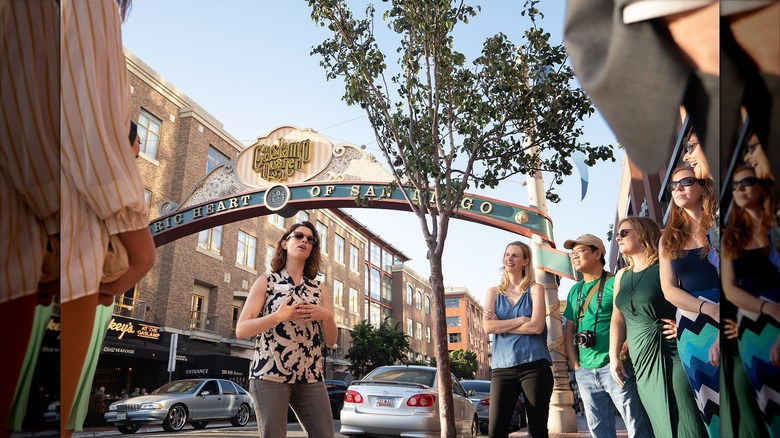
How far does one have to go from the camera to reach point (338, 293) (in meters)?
39.8

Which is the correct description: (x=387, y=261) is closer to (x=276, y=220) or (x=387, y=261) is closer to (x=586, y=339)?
(x=276, y=220)

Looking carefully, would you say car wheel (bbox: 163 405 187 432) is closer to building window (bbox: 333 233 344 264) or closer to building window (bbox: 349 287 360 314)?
building window (bbox: 333 233 344 264)

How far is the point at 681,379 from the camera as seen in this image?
8.86 feet

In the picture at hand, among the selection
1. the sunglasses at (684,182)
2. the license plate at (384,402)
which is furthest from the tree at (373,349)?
the sunglasses at (684,182)

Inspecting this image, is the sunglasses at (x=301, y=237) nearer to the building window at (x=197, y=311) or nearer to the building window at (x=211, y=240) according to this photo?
the building window at (x=197, y=311)

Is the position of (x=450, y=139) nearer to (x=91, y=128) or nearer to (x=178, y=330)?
(x=91, y=128)

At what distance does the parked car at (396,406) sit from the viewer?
8289 millimetres

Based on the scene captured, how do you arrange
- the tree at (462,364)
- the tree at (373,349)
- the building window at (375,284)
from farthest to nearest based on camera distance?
the tree at (462,364)
the building window at (375,284)
the tree at (373,349)

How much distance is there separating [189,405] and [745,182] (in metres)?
14.7

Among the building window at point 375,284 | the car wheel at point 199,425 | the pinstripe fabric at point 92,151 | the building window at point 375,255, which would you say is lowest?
the car wheel at point 199,425

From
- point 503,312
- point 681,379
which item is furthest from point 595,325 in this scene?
point 681,379

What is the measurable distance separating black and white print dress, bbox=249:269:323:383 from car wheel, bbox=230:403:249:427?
13711mm

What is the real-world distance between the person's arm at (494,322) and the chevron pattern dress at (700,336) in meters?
2.00

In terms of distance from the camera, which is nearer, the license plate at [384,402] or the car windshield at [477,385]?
the license plate at [384,402]
